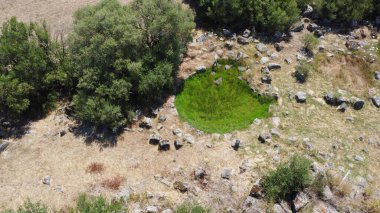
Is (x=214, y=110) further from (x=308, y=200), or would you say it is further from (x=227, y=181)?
(x=308, y=200)

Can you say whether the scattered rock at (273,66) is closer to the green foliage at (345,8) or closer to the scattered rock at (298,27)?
the scattered rock at (298,27)

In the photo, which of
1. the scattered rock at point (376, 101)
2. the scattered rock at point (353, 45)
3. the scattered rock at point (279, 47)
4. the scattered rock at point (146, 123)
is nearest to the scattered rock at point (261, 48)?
the scattered rock at point (279, 47)

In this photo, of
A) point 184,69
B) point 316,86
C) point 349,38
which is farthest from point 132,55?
point 349,38

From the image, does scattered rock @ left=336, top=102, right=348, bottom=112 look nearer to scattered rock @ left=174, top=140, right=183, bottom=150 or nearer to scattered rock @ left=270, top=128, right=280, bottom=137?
scattered rock @ left=270, top=128, right=280, bottom=137

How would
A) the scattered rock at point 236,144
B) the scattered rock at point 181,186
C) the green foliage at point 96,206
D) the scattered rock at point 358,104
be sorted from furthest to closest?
the scattered rock at point 358,104 → the scattered rock at point 236,144 → the scattered rock at point 181,186 → the green foliage at point 96,206

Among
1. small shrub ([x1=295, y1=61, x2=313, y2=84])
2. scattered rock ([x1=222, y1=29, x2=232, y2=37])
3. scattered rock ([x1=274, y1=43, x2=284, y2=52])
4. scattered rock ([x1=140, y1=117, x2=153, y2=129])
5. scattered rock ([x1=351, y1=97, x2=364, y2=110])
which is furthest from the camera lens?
scattered rock ([x1=222, y1=29, x2=232, y2=37])

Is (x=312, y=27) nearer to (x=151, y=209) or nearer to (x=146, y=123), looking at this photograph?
(x=146, y=123)

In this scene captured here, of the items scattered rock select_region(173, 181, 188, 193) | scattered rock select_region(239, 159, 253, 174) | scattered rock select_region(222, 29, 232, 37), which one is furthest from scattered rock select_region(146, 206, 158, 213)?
scattered rock select_region(222, 29, 232, 37)
